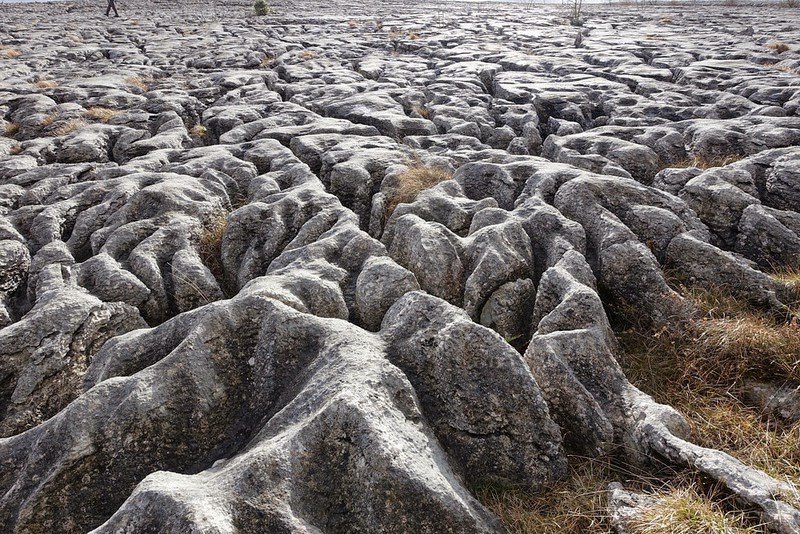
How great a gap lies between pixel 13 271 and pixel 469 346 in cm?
884

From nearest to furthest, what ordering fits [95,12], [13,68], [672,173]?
[672,173] < [13,68] < [95,12]

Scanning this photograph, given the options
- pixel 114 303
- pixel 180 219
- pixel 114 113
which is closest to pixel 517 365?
pixel 114 303

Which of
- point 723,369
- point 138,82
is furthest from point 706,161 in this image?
point 138,82

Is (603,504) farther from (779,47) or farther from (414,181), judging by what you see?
(779,47)

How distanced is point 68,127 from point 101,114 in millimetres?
1481

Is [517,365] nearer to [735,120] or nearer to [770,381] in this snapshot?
[770,381]

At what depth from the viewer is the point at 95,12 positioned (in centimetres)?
5481

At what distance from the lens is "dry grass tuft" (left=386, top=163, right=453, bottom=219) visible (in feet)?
34.1

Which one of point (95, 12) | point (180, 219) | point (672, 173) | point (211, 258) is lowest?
point (211, 258)

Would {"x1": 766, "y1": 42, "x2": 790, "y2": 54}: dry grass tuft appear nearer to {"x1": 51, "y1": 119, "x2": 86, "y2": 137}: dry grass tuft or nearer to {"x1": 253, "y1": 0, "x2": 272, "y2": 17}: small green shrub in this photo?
{"x1": 51, "y1": 119, "x2": 86, "y2": 137}: dry grass tuft

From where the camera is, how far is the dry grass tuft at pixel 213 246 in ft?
30.9

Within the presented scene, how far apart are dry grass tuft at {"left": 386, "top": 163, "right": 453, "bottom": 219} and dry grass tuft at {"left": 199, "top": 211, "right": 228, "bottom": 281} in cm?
364

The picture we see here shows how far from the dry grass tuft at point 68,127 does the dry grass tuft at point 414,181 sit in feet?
42.3

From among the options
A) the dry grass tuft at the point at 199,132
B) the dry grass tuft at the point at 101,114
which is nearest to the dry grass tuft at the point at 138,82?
the dry grass tuft at the point at 101,114
